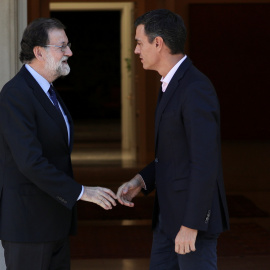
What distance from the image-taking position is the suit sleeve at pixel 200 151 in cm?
262

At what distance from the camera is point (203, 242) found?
2797 mm

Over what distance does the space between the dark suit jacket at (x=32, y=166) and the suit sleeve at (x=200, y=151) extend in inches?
19.7

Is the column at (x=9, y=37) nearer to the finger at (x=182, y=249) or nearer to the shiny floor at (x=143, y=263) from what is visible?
the shiny floor at (x=143, y=263)

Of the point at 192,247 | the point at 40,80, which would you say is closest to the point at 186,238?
the point at 192,247

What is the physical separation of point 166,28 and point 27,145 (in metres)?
0.73

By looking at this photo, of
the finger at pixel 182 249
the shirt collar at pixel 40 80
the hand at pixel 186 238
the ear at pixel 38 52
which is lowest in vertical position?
the finger at pixel 182 249

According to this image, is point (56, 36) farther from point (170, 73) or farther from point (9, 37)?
point (9, 37)

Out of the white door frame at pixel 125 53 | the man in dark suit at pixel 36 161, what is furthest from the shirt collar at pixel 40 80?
the white door frame at pixel 125 53

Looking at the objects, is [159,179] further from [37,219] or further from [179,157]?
[37,219]

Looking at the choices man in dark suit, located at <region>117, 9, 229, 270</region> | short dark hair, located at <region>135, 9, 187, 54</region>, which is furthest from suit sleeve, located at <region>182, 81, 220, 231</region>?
short dark hair, located at <region>135, 9, 187, 54</region>

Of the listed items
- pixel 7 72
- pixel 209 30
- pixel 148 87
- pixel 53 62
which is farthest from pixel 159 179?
pixel 209 30

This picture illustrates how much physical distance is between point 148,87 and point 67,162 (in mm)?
8126

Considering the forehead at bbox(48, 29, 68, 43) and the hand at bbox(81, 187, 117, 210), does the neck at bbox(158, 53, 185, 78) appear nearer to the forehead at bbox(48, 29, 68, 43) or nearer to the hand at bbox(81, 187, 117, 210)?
the forehead at bbox(48, 29, 68, 43)

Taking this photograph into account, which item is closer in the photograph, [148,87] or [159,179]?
[159,179]
